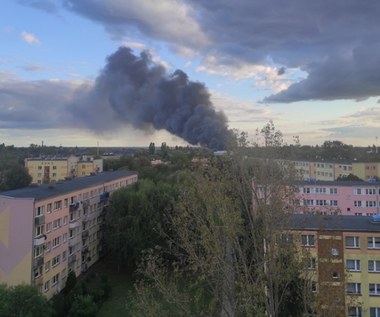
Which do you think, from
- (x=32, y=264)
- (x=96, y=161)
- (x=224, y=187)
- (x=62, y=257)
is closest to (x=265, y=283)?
(x=224, y=187)

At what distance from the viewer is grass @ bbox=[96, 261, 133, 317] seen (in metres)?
24.5

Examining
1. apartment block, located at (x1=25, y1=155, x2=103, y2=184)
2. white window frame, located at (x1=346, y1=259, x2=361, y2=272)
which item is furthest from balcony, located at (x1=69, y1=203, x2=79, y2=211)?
apartment block, located at (x1=25, y1=155, x2=103, y2=184)

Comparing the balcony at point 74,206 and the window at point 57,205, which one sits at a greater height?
the window at point 57,205

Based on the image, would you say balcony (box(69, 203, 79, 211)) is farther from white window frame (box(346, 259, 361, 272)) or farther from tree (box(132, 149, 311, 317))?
tree (box(132, 149, 311, 317))

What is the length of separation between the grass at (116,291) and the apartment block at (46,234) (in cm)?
182

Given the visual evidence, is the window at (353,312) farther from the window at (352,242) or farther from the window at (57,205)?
the window at (57,205)

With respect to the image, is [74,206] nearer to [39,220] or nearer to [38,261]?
[39,220]

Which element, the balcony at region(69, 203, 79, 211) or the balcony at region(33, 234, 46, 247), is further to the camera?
the balcony at region(69, 203, 79, 211)

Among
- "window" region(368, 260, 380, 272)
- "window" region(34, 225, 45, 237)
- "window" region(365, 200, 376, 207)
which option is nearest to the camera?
"window" region(368, 260, 380, 272)

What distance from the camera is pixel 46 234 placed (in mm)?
26281

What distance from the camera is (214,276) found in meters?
9.40

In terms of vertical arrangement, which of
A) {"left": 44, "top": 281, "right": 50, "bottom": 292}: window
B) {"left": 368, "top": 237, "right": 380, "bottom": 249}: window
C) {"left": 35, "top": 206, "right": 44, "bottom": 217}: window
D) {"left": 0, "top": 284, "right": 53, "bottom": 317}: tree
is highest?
{"left": 35, "top": 206, "right": 44, "bottom": 217}: window

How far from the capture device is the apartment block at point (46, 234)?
2436 centimetres

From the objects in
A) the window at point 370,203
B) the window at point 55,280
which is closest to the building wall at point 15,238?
the window at point 55,280
